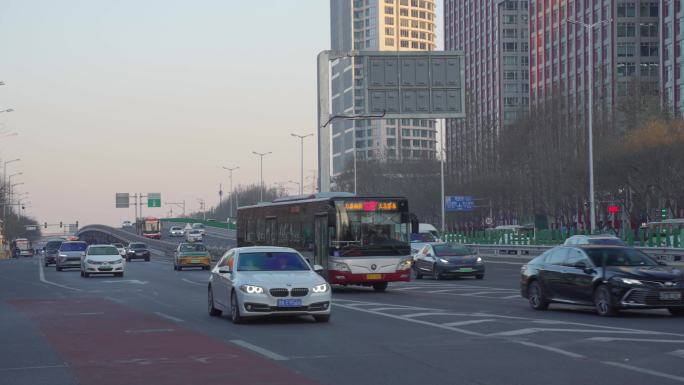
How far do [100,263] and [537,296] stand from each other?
91.8 feet

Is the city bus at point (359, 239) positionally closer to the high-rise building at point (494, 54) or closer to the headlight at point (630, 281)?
the headlight at point (630, 281)

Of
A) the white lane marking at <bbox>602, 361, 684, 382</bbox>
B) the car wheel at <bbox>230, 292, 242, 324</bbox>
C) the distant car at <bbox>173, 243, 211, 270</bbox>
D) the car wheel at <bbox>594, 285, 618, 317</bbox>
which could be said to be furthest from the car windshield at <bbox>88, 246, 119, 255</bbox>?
the white lane marking at <bbox>602, 361, 684, 382</bbox>

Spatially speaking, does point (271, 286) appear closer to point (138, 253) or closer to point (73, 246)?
point (73, 246)

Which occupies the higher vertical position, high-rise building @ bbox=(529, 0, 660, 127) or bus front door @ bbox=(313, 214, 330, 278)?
high-rise building @ bbox=(529, 0, 660, 127)

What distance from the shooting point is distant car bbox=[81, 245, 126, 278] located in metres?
45.9

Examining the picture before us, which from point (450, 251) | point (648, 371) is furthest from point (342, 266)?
point (648, 371)

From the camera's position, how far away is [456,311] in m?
22.1

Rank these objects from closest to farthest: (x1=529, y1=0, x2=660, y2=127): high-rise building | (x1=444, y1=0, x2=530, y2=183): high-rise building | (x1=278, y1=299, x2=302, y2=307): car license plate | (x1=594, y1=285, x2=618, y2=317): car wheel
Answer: (x1=278, y1=299, x2=302, y2=307): car license plate, (x1=594, y1=285, x2=618, y2=317): car wheel, (x1=529, y1=0, x2=660, y2=127): high-rise building, (x1=444, y1=0, x2=530, y2=183): high-rise building

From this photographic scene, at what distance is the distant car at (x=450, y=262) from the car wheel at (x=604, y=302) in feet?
59.1

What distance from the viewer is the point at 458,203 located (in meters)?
97.1

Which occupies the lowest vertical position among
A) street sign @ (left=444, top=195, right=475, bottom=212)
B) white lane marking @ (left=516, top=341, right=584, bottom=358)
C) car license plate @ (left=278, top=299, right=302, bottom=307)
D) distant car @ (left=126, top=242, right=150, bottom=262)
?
distant car @ (left=126, top=242, right=150, bottom=262)

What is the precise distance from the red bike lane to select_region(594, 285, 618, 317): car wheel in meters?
7.79

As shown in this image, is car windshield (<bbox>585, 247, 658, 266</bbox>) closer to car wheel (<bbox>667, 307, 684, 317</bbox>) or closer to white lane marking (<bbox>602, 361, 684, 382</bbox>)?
car wheel (<bbox>667, 307, 684, 317</bbox>)

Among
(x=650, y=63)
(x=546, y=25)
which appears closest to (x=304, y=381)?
(x=650, y=63)
